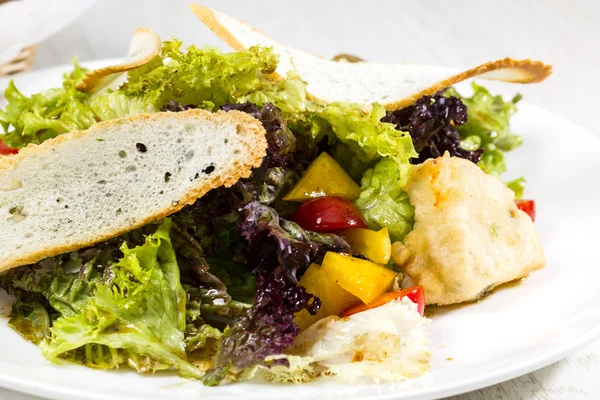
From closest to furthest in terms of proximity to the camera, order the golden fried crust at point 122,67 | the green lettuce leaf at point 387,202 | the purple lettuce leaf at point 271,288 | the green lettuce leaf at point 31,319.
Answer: the purple lettuce leaf at point 271,288, the green lettuce leaf at point 31,319, the green lettuce leaf at point 387,202, the golden fried crust at point 122,67

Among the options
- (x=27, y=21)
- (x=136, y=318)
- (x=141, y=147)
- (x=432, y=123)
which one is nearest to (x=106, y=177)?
(x=141, y=147)

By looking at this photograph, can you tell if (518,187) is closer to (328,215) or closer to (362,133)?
(362,133)

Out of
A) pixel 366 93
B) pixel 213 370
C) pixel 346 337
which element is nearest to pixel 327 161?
pixel 366 93

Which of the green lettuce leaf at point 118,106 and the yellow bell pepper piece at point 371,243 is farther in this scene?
the green lettuce leaf at point 118,106

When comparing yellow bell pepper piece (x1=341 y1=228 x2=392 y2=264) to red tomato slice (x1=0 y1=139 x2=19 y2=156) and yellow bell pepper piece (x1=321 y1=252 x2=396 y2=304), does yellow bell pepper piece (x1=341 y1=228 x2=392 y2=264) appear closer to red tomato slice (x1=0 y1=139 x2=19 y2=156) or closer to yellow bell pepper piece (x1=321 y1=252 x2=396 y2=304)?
yellow bell pepper piece (x1=321 y1=252 x2=396 y2=304)

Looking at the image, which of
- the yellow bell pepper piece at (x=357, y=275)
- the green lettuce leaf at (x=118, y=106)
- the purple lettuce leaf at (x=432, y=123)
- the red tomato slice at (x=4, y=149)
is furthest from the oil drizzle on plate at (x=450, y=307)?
the red tomato slice at (x=4, y=149)

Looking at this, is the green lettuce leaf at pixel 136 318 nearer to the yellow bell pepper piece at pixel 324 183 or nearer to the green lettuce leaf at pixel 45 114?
the yellow bell pepper piece at pixel 324 183
